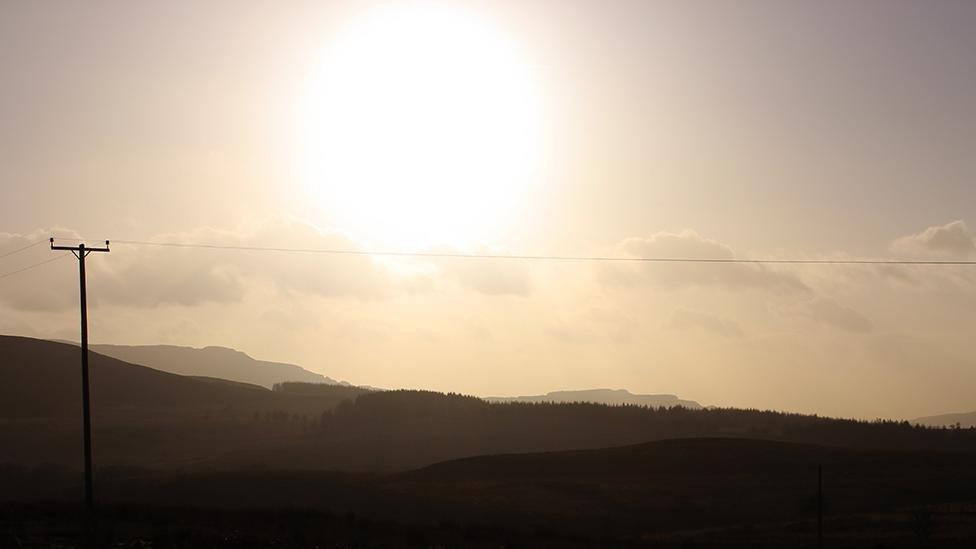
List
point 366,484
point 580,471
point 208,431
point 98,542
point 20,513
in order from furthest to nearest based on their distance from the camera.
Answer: point 208,431 < point 580,471 < point 366,484 < point 20,513 < point 98,542

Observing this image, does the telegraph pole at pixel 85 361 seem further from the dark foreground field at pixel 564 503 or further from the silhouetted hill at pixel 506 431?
the silhouetted hill at pixel 506 431

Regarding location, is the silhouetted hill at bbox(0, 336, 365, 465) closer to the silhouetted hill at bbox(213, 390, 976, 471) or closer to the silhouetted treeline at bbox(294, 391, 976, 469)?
the silhouetted hill at bbox(213, 390, 976, 471)

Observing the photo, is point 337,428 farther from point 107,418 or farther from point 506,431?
point 107,418

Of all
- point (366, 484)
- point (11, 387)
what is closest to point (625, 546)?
point (366, 484)

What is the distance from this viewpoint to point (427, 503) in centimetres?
6625

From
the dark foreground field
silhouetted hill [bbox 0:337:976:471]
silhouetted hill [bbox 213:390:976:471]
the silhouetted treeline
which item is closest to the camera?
the dark foreground field

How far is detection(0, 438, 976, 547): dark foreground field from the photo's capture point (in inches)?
1459

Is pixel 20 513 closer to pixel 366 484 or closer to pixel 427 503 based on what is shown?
pixel 427 503

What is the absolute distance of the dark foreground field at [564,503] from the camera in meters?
37.1

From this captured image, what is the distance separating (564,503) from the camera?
68312 millimetres

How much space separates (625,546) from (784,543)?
25.3ft

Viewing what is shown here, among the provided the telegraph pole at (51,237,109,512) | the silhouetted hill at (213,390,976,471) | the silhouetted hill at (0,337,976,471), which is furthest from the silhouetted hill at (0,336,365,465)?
the telegraph pole at (51,237,109,512)

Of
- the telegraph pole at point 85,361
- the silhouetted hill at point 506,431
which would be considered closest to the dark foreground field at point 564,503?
the telegraph pole at point 85,361

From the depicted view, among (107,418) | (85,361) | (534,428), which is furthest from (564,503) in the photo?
(107,418)
